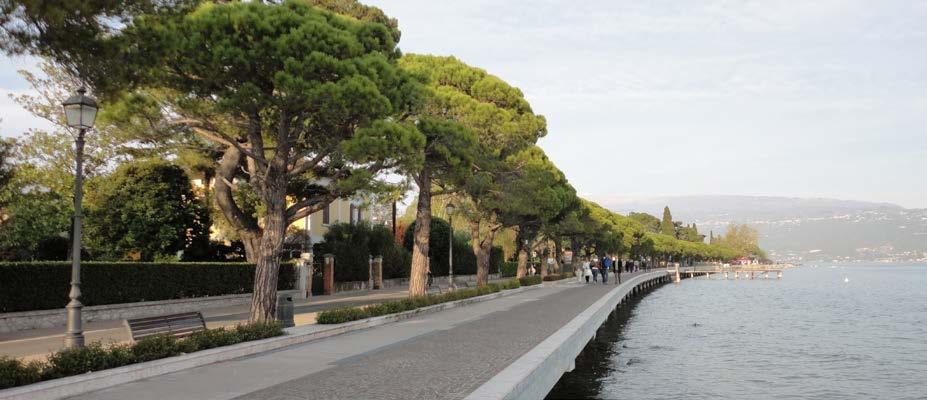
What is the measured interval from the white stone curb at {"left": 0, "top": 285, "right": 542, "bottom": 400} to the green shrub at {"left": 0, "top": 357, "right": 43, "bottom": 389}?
106 mm

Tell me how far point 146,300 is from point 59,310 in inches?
171

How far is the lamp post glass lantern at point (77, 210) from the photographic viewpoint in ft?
40.4

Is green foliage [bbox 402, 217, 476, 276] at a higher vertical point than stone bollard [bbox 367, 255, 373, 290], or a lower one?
higher

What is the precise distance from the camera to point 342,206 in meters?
56.2

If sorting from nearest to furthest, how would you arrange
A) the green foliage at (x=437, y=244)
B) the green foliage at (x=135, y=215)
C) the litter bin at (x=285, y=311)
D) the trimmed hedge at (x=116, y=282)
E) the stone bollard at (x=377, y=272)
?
the litter bin at (x=285, y=311) → the trimmed hedge at (x=116, y=282) → the green foliage at (x=135, y=215) → the stone bollard at (x=377, y=272) → the green foliage at (x=437, y=244)

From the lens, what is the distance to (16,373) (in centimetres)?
948

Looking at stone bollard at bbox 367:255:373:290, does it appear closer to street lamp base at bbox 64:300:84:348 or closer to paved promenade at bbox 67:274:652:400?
paved promenade at bbox 67:274:652:400

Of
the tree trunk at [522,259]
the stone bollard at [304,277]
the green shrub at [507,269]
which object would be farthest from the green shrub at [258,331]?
the green shrub at [507,269]

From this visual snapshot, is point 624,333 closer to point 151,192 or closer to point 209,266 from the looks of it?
point 209,266

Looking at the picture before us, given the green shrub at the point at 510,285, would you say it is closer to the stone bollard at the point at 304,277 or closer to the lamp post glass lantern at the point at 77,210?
the stone bollard at the point at 304,277

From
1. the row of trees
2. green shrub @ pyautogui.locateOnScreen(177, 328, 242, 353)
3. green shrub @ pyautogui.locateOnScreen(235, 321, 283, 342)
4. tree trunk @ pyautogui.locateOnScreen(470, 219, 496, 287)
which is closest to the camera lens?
the row of trees

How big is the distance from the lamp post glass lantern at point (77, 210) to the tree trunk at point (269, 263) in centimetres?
528

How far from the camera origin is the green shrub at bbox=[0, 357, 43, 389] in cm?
929

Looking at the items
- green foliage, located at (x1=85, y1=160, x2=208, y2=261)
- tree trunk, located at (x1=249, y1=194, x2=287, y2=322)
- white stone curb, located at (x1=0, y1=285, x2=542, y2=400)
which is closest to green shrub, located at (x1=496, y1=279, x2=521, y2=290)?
green foliage, located at (x1=85, y1=160, x2=208, y2=261)
